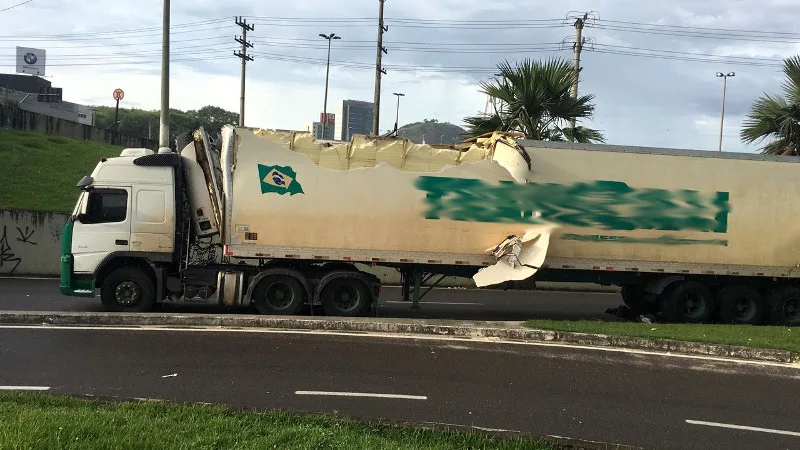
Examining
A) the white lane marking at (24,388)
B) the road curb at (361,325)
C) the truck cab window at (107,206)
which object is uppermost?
the truck cab window at (107,206)

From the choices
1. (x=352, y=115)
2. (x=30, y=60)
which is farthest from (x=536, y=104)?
(x=30, y=60)

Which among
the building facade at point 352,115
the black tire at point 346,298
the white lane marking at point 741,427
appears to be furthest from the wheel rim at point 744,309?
the building facade at point 352,115

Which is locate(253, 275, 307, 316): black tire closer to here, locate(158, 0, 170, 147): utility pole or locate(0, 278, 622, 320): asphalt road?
locate(0, 278, 622, 320): asphalt road

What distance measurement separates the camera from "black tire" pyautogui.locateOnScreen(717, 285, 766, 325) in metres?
12.0

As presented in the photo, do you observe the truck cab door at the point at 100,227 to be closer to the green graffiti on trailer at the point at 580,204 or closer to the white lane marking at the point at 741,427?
the green graffiti on trailer at the point at 580,204

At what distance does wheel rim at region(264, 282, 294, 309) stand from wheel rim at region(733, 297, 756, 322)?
852 centimetres

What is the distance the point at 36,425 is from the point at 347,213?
23.2 feet

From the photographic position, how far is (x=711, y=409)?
657 centimetres

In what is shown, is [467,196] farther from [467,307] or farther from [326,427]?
[326,427]

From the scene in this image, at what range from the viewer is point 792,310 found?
12.3 meters

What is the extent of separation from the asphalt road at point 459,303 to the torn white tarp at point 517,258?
136 centimetres

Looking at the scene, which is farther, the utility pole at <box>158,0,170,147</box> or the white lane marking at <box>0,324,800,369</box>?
the utility pole at <box>158,0,170,147</box>

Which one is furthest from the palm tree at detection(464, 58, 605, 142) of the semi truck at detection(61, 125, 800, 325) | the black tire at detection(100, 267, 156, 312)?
the black tire at detection(100, 267, 156, 312)

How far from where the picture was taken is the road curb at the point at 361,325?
366 inches
